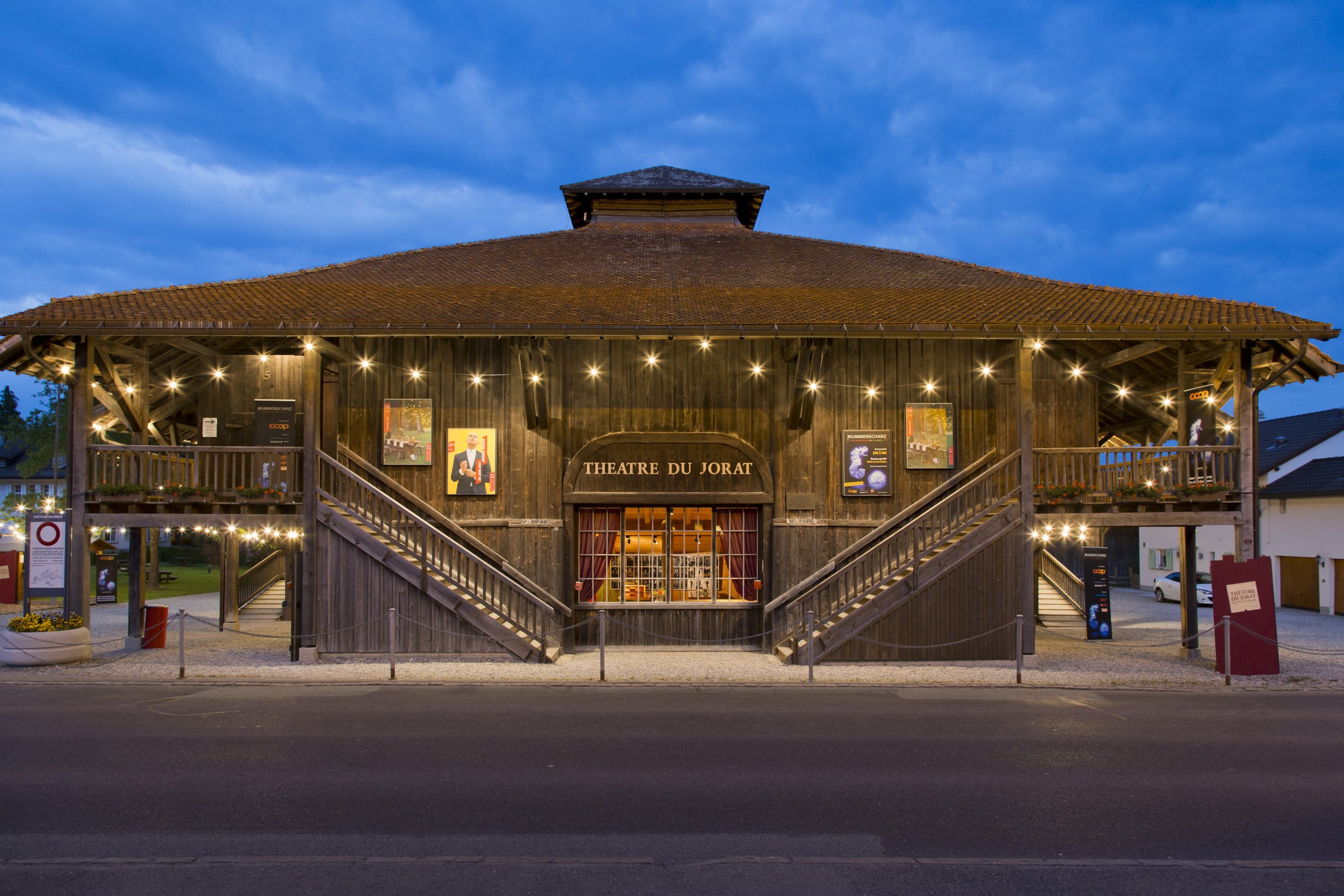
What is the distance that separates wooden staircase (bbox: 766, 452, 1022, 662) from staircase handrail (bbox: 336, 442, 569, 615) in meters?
4.68

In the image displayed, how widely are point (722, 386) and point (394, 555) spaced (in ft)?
23.6

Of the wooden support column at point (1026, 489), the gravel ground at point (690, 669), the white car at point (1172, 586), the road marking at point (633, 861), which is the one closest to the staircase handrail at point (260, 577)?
the gravel ground at point (690, 669)

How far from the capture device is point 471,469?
15469 millimetres

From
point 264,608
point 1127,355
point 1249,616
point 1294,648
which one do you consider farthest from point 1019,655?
point 264,608

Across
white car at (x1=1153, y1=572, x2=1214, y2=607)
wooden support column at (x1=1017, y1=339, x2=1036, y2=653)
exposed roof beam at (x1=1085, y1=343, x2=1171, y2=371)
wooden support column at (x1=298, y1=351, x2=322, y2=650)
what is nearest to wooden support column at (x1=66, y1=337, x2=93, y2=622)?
wooden support column at (x1=298, y1=351, x2=322, y2=650)

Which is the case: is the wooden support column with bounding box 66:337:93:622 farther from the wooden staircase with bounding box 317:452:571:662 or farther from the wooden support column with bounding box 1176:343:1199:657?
the wooden support column with bounding box 1176:343:1199:657

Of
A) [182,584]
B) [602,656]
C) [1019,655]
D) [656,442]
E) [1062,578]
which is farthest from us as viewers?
[182,584]

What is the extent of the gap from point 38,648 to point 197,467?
401cm

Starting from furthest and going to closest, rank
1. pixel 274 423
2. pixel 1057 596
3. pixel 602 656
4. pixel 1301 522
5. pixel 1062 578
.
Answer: pixel 1301 522, pixel 1062 578, pixel 1057 596, pixel 274 423, pixel 602 656

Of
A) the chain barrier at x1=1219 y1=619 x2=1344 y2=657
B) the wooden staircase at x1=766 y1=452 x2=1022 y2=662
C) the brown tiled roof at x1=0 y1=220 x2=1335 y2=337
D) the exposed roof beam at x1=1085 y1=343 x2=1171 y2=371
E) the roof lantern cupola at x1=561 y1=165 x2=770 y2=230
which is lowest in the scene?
the chain barrier at x1=1219 y1=619 x2=1344 y2=657

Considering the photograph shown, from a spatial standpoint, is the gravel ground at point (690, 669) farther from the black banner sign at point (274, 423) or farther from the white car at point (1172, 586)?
the white car at point (1172, 586)

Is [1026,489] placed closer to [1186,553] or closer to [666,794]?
[1186,553]

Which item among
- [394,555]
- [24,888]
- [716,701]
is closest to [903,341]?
[716,701]

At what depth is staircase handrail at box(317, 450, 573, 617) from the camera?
1359 centimetres
